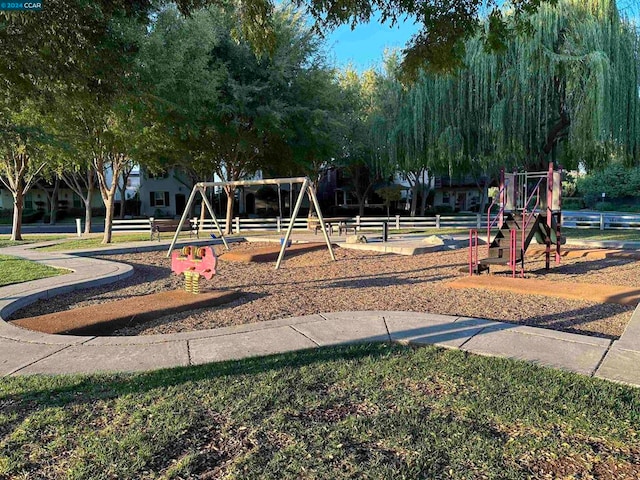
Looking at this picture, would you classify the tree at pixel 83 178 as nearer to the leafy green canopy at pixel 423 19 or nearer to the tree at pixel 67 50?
the tree at pixel 67 50

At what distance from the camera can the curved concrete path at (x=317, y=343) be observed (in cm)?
407

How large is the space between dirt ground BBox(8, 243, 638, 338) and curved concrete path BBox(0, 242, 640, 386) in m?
0.64

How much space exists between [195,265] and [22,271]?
178 inches

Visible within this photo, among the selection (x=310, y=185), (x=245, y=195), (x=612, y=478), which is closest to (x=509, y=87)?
(x=310, y=185)

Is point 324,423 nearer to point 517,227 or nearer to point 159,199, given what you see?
point 517,227

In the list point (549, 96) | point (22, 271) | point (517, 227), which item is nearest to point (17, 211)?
point (22, 271)

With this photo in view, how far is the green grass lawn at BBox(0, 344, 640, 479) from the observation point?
8.34 feet

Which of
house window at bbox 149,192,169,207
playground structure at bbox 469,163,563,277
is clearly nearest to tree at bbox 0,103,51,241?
playground structure at bbox 469,163,563,277

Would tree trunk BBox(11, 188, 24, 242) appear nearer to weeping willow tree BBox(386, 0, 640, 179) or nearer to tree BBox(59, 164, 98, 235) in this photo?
tree BBox(59, 164, 98, 235)

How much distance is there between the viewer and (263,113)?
1873 cm

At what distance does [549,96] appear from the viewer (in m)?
14.8

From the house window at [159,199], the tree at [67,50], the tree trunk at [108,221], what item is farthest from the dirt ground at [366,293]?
the house window at [159,199]

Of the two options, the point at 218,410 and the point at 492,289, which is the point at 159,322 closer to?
the point at 218,410

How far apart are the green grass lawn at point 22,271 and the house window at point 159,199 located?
31.6m
